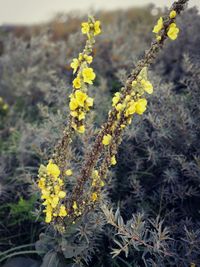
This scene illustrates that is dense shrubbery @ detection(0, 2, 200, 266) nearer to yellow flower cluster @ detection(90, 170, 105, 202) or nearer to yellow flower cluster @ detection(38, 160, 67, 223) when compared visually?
yellow flower cluster @ detection(90, 170, 105, 202)

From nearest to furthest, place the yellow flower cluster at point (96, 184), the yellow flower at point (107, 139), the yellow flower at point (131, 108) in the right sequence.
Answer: the yellow flower at point (131, 108) < the yellow flower at point (107, 139) < the yellow flower cluster at point (96, 184)

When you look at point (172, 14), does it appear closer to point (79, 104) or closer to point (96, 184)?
point (79, 104)

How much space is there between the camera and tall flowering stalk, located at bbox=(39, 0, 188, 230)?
4.47ft

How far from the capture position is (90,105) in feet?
4.56

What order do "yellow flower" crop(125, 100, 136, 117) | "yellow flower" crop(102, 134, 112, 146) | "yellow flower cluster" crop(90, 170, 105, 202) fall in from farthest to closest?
"yellow flower cluster" crop(90, 170, 105, 202) → "yellow flower" crop(102, 134, 112, 146) → "yellow flower" crop(125, 100, 136, 117)

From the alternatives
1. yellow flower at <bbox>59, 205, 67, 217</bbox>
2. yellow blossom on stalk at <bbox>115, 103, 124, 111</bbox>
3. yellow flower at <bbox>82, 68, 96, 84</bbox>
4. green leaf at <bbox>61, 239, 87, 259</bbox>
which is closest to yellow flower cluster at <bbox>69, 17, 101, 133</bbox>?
yellow flower at <bbox>82, 68, 96, 84</bbox>

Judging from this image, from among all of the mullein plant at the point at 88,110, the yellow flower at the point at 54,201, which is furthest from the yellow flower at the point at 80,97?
the yellow flower at the point at 54,201

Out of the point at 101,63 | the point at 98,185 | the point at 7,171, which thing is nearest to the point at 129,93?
the point at 98,185

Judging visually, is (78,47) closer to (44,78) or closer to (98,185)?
(44,78)

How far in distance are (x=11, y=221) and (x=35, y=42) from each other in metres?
2.87

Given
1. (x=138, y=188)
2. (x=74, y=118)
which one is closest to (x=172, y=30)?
(x=74, y=118)

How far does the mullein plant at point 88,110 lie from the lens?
136 centimetres

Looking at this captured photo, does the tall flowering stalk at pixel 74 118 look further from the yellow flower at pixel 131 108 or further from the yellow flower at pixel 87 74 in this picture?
the yellow flower at pixel 131 108

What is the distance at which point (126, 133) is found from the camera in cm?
223
